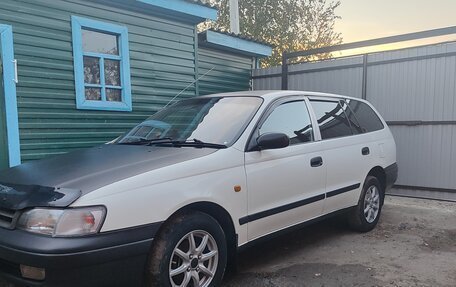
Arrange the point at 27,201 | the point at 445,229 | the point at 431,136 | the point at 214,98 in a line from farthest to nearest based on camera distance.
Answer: the point at 431,136
the point at 445,229
the point at 214,98
the point at 27,201

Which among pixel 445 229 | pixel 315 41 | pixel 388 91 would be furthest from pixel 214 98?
pixel 315 41

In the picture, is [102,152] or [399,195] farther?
[399,195]

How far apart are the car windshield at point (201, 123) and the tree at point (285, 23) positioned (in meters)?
16.3

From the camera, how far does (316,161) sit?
412 centimetres

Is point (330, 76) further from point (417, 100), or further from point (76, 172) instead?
point (76, 172)

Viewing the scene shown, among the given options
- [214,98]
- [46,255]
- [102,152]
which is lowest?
[46,255]

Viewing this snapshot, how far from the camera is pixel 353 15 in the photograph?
16984 mm

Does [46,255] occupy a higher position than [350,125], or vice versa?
[350,125]

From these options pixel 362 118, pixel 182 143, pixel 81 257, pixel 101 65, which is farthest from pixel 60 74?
pixel 362 118

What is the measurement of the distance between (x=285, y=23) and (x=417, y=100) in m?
14.1

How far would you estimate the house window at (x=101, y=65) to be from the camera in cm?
573

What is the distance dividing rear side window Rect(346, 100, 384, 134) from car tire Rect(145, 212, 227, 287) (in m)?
2.63

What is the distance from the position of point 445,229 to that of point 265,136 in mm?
3330

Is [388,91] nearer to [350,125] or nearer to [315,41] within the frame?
[350,125]
